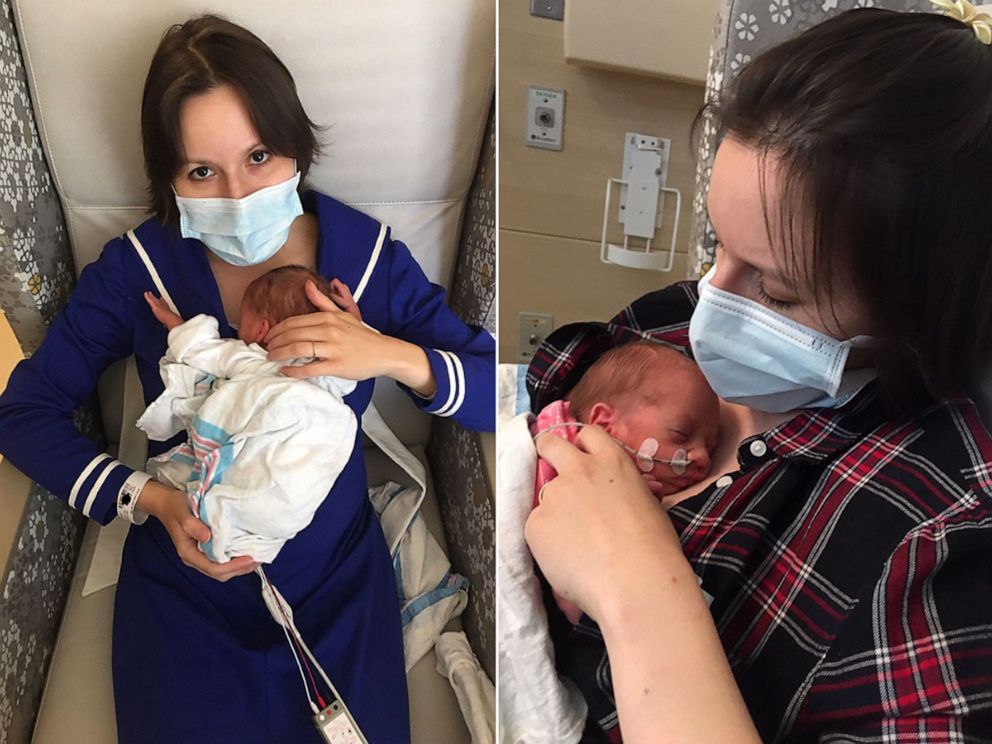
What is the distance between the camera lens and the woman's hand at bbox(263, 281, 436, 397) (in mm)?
804

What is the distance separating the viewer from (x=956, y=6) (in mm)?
514

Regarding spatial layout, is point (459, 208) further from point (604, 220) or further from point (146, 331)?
point (146, 331)

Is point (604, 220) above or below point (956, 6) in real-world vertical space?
below

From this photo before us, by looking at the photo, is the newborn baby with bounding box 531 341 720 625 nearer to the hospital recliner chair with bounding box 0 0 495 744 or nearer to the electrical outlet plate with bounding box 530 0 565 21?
the hospital recliner chair with bounding box 0 0 495 744

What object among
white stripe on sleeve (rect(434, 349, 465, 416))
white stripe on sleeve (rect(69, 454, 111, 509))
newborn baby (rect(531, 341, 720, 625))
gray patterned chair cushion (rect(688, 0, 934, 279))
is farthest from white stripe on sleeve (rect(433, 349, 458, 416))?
white stripe on sleeve (rect(69, 454, 111, 509))

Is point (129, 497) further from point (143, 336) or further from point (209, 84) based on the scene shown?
point (209, 84)

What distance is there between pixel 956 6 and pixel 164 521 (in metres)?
0.89

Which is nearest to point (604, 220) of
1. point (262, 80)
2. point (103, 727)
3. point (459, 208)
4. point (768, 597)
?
point (459, 208)

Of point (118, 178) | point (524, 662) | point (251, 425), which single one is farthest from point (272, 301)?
point (524, 662)

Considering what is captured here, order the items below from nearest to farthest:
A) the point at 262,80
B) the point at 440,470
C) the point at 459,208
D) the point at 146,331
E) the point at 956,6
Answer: the point at 956,6 < the point at 262,80 < the point at 146,331 < the point at 459,208 < the point at 440,470

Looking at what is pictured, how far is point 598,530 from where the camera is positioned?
1.69ft

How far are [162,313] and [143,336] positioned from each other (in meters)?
0.05

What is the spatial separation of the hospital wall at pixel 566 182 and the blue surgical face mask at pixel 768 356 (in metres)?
0.27

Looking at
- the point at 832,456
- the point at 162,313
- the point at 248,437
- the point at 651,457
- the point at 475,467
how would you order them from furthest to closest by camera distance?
1. the point at 475,467
2. the point at 162,313
3. the point at 248,437
4. the point at 651,457
5. the point at 832,456
